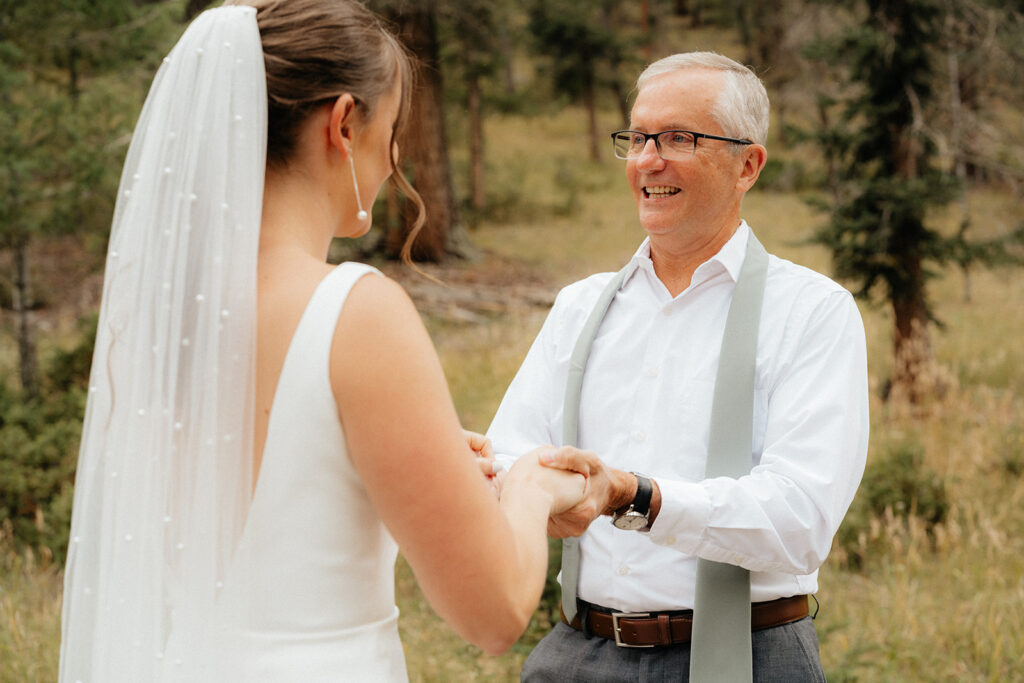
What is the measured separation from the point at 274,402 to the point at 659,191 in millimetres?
1649

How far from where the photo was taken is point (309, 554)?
1691 millimetres

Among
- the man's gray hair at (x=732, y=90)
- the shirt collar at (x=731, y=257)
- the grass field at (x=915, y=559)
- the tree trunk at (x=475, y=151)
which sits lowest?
the grass field at (x=915, y=559)

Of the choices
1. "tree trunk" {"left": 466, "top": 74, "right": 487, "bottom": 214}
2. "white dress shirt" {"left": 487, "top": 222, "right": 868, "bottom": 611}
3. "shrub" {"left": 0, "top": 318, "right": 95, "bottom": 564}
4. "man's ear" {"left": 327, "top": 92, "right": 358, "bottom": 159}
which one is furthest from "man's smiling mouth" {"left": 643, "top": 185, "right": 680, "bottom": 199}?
"tree trunk" {"left": 466, "top": 74, "right": 487, "bottom": 214}

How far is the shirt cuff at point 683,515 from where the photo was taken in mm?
2391

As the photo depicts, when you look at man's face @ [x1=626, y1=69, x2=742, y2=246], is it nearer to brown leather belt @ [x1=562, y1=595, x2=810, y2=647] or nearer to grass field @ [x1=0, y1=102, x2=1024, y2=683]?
brown leather belt @ [x1=562, y1=595, x2=810, y2=647]

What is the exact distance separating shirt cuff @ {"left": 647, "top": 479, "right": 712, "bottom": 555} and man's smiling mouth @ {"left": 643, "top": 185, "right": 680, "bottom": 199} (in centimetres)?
95

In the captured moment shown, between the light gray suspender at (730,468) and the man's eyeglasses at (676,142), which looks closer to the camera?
the light gray suspender at (730,468)

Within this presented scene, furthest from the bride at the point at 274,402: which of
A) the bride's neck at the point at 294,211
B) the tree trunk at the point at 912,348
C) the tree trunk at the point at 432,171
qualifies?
the tree trunk at the point at 432,171

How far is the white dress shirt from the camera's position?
7.89ft

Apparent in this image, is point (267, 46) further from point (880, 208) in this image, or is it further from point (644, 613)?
point (880, 208)

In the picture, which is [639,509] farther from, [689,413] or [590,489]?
[689,413]

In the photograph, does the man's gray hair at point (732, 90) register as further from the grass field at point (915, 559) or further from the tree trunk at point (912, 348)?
the tree trunk at point (912, 348)

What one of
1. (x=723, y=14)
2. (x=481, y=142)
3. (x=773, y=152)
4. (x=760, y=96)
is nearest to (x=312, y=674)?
(x=760, y=96)

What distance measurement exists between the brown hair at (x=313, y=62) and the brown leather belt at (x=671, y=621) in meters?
1.40
